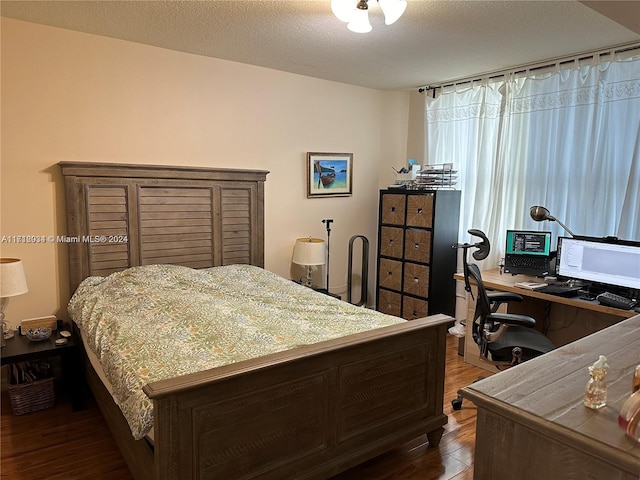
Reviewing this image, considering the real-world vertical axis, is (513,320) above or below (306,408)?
above

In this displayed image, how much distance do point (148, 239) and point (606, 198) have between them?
3451 mm

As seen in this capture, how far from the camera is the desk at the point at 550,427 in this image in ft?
3.26

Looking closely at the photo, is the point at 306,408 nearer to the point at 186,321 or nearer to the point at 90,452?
the point at 186,321

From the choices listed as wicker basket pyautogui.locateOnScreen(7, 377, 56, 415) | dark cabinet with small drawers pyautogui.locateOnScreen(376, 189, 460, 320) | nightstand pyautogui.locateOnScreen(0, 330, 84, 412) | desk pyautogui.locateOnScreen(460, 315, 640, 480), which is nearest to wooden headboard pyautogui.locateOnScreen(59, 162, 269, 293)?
nightstand pyautogui.locateOnScreen(0, 330, 84, 412)

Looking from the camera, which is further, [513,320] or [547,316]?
[547,316]

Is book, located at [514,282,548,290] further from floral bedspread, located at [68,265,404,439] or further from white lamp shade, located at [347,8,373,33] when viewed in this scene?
white lamp shade, located at [347,8,373,33]

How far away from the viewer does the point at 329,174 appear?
4504mm

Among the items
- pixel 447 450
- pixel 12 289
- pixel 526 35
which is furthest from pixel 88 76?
pixel 447 450

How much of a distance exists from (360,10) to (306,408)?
79.7 inches

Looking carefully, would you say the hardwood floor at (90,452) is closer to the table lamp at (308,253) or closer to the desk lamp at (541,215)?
the desk lamp at (541,215)

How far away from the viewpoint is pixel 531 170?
3736 mm

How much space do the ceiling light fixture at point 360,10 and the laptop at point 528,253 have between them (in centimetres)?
211

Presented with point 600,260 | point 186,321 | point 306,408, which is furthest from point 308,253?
point 600,260

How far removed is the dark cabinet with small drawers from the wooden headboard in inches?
52.8
